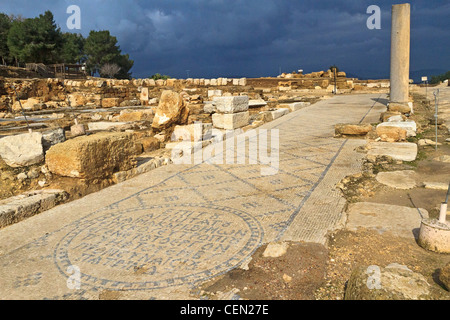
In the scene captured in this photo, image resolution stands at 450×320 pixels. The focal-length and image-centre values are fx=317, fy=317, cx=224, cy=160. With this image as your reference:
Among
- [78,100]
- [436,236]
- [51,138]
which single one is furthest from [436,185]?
[78,100]

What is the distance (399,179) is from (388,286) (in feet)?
10.2

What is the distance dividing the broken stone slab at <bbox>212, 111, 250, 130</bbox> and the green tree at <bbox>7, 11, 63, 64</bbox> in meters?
31.7

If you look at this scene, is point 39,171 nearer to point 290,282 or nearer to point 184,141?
point 184,141

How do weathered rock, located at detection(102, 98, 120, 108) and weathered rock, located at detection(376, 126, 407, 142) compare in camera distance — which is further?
weathered rock, located at detection(102, 98, 120, 108)

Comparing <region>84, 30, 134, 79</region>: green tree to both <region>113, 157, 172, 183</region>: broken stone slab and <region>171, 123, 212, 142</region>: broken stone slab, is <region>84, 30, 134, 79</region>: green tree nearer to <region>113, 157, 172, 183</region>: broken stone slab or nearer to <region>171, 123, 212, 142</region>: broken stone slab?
<region>171, 123, 212, 142</region>: broken stone slab

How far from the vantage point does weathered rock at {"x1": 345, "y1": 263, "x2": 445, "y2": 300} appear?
184 cm

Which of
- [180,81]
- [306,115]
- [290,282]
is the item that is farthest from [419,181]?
[180,81]

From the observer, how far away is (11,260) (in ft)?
9.08

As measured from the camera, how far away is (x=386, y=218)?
10.9 ft

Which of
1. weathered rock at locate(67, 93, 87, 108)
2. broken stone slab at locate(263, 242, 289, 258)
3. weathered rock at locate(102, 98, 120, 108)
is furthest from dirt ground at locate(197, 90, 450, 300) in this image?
weathered rock at locate(67, 93, 87, 108)

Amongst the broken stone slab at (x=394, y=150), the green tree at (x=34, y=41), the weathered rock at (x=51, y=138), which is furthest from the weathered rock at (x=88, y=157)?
the green tree at (x=34, y=41)

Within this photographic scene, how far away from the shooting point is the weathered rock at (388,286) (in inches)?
72.3

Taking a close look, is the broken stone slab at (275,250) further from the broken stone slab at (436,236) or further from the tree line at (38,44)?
the tree line at (38,44)

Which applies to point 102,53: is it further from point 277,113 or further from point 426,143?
point 426,143
